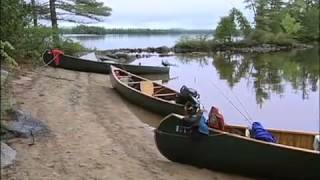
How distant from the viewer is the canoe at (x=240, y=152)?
21.4ft

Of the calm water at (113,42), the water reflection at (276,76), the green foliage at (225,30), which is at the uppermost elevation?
the green foliage at (225,30)

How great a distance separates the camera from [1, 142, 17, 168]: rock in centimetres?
642

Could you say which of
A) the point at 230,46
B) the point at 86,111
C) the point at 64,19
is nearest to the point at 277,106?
the point at 86,111

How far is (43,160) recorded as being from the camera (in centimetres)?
693

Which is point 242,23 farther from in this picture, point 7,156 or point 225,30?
point 7,156

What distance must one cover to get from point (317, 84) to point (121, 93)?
1090 cm

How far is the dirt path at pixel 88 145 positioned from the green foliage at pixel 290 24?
126ft

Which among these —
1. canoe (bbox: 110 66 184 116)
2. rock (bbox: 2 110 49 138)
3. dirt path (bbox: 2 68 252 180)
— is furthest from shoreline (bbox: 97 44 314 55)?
rock (bbox: 2 110 49 138)

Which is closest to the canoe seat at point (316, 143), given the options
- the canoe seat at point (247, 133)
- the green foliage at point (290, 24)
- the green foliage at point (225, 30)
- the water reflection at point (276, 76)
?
the canoe seat at point (247, 133)

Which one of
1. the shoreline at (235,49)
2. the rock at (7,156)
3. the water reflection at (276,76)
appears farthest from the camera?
the shoreline at (235,49)

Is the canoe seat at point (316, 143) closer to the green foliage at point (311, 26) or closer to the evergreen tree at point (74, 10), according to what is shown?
the evergreen tree at point (74, 10)

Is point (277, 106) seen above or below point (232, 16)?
below

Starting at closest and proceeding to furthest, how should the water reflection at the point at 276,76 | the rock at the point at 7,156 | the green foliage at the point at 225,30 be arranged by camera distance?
the rock at the point at 7,156 → the water reflection at the point at 276,76 → the green foliage at the point at 225,30

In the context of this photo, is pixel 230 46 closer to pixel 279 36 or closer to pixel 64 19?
pixel 279 36
